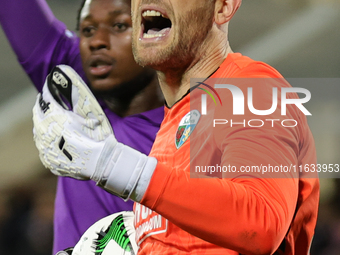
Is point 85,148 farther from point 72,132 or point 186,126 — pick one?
point 186,126

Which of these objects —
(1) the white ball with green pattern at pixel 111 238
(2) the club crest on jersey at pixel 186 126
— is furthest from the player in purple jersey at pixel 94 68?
(2) the club crest on jersey at pixel 186 126

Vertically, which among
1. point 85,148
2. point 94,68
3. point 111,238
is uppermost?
point 85,148

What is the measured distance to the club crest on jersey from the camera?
977mm

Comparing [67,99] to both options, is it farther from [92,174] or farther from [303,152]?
[303,152]

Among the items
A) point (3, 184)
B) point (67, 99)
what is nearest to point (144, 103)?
point (67, 99)

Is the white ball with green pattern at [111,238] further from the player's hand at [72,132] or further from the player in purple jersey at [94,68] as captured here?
the player's hand at [72,132]

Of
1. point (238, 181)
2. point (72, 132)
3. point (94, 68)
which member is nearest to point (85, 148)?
point (72, 132)

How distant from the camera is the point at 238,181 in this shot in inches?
28.0

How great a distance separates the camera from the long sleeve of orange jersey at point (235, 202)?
26.6 inches

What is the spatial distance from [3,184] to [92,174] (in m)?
1.63

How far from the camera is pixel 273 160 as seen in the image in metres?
0.71

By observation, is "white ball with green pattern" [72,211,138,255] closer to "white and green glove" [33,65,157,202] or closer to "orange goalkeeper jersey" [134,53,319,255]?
"orange goalkeeper jersey" [134,53,319,255]

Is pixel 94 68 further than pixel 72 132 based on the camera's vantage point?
Yes

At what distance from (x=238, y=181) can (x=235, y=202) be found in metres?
0.05
